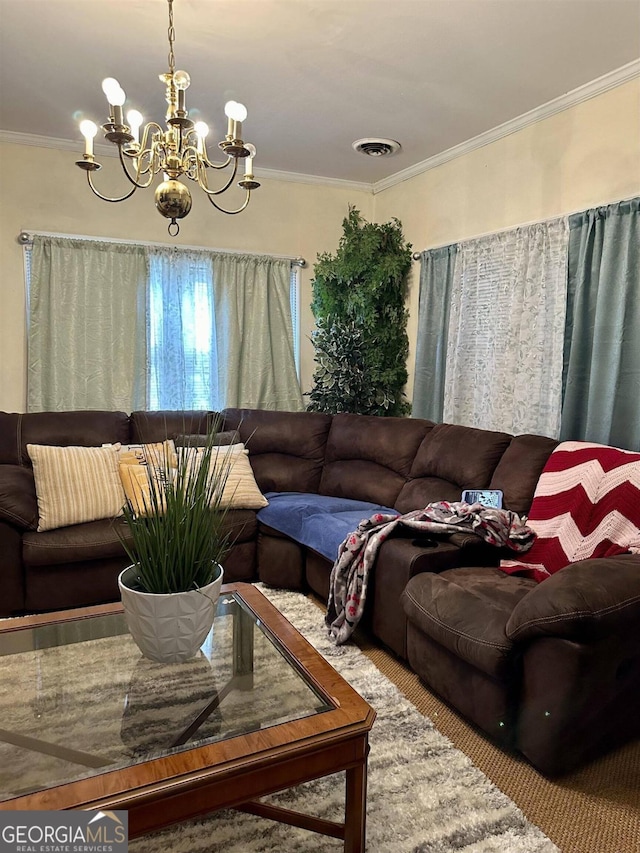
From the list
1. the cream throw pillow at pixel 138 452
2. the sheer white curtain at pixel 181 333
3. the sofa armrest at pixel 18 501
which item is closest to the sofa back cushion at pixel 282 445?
the sheer white curtain at pixel 181 333

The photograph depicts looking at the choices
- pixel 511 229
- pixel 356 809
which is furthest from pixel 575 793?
pixel 511 229

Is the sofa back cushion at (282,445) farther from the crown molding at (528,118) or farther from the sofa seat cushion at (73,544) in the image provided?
the crown molding at (528,118)

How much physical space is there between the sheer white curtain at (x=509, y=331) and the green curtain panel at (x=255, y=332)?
50.2 inches

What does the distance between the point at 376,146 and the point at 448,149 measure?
1.53 ft

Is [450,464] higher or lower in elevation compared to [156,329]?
lower

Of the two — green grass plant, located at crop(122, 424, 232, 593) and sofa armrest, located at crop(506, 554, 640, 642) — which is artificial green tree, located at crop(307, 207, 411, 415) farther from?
green grass plant, located at crop(122, 424, 232, 593)

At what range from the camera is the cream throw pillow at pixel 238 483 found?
3.36m

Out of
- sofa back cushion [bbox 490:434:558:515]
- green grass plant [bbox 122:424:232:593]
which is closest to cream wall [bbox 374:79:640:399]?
sofa back cushion [bbox 490:434:558:515]

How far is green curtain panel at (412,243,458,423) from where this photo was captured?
3.88m

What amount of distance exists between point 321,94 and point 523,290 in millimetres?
1497

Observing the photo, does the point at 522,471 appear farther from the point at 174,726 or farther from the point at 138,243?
the point at 138,243

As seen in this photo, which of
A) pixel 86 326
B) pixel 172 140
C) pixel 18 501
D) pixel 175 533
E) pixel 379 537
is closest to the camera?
pixel 175 533

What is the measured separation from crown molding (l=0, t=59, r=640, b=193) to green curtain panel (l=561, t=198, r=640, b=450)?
58 centimetres

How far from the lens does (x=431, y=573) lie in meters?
2.35
